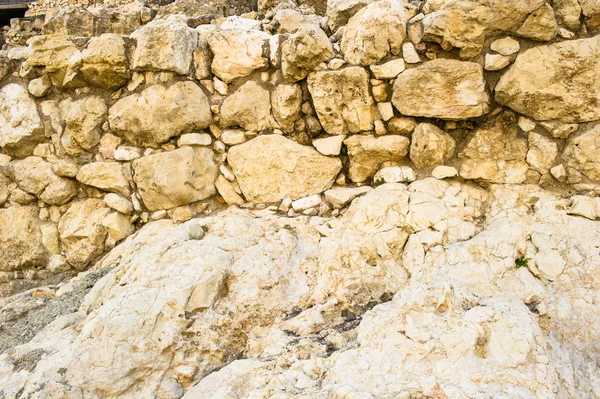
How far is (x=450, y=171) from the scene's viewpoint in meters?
3.23

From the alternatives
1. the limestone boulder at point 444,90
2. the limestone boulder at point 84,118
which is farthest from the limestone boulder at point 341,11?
the limestone boulder at point 84,118

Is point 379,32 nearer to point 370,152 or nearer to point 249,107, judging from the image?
point 370,152

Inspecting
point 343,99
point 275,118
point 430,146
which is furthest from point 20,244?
point 430,146

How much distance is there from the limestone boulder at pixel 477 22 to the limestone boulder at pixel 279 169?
125 centimetres

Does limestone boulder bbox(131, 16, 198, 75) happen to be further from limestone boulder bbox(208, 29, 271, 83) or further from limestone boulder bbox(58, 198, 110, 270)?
limestone boulder bbox(58, 198, 110, 270)

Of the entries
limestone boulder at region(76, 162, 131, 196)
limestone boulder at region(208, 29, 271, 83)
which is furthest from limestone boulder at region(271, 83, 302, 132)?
limestone boulder at region(76, 162, 131, 196)

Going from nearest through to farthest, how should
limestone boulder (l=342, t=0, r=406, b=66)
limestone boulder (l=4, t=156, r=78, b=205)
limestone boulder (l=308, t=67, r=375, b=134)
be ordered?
limestone boulder (l=342, t=0, r=406, b=66), limestone boulder (l=308, t=67, r=375, b=134), limestone boulder (l=4, t=156, r=78, b=205)

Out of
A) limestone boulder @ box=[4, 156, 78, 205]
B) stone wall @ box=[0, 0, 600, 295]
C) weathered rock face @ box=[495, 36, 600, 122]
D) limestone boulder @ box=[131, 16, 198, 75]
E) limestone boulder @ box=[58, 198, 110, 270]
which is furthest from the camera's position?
limestone boulder @ box=[4, 156, 78, 205]

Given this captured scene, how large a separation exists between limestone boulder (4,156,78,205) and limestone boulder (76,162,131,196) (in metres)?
0.19

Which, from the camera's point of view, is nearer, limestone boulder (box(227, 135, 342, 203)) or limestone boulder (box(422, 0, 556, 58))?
limestone boulder (box(422, 0, 556, 58))

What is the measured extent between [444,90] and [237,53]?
5.74 ft

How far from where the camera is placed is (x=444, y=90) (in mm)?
3143

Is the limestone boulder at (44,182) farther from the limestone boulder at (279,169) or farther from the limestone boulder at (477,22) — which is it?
the limestone boulder at (477,22)

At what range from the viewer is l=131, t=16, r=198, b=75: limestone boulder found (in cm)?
349
